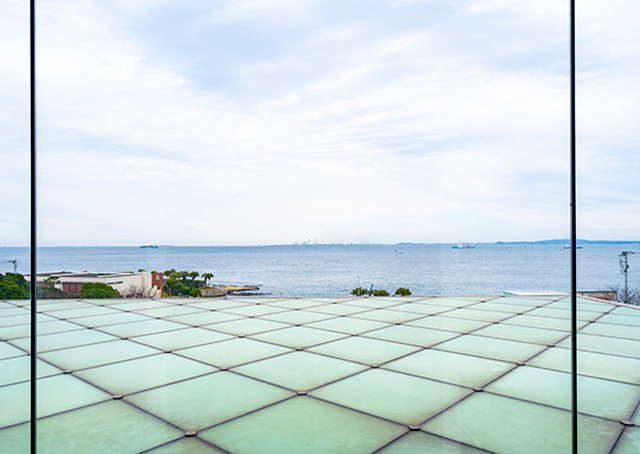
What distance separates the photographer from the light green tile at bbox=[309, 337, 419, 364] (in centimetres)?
266

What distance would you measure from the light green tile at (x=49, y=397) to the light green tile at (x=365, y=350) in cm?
132

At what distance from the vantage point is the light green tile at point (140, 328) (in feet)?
11.0

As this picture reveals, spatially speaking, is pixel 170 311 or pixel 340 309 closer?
pixel 170 311

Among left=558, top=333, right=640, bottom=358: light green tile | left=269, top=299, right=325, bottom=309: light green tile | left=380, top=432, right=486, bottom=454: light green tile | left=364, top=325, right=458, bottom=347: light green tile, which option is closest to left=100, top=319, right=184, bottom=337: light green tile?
left=269, top=299, right=325, bottom=309: light green tile

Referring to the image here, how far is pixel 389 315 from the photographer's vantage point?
4059 millimetres

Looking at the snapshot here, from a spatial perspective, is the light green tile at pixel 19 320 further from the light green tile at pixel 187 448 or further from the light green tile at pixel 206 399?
the light green tile at pixel 187 448

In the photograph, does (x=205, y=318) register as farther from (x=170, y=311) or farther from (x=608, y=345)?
(x=608, y=345)

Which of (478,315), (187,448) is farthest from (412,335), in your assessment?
(187,448)

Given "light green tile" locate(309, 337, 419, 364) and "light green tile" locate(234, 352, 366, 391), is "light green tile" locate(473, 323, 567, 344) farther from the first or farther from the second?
"light green tile" locate(234, 352, 366, 391)

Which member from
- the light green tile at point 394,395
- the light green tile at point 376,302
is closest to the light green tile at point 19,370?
the light green tile at point 394,395

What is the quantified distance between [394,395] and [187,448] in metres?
0.98

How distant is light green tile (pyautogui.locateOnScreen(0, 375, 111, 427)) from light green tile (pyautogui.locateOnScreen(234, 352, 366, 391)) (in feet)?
2.52

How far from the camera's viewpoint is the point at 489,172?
9.09 feet

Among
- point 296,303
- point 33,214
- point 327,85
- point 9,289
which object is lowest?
point 296,303
